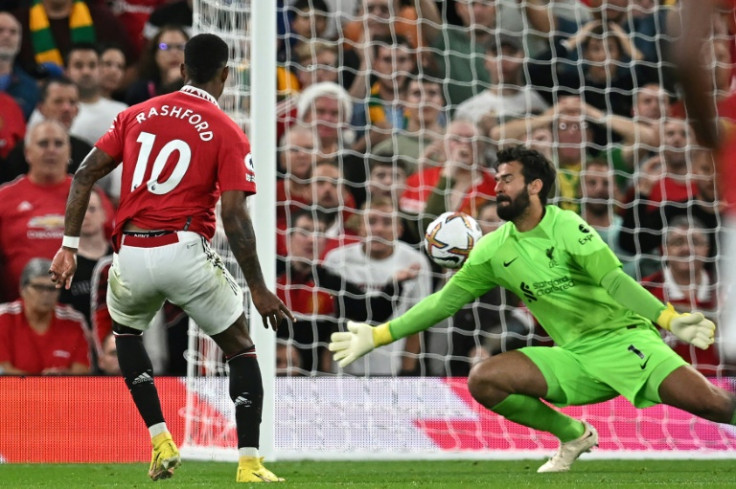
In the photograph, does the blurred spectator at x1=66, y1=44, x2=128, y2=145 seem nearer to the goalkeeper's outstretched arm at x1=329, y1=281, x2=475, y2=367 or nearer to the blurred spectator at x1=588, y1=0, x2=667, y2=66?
the goalkeeper's outstretched arm at x1=329, y1=281, x2=475, y2=367

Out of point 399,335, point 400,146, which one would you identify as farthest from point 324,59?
point 399,335

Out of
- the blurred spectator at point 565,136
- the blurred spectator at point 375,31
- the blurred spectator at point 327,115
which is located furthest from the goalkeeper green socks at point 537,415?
the blurred spectator at point 375,31

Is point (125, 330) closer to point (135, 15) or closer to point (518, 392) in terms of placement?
point (518, 392)

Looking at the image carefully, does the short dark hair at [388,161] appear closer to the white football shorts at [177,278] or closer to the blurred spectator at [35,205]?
the blurred spectator at [35,205]

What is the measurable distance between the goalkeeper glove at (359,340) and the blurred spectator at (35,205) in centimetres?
354

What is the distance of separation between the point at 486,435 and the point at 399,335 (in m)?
1.86

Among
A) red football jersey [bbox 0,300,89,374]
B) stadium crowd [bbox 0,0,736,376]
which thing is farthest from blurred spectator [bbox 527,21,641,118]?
red football jersey [bbox 0,300,89,374]

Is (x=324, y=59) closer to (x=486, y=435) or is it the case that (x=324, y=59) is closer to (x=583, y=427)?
(x=486, y=435)

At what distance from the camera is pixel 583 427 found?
7.10 m

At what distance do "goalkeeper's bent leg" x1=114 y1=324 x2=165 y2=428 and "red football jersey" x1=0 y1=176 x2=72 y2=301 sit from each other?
3730 millimetres

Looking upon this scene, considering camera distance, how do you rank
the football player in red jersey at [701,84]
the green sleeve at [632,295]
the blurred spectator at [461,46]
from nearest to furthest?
1. the football player in red jersey at [701,84]
2. the green sleeve at [632,295]
3. the blurred spectator at [461,46]

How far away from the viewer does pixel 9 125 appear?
998 centimetres

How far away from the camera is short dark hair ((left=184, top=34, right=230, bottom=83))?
5.88 metres

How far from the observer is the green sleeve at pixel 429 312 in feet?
22.7
